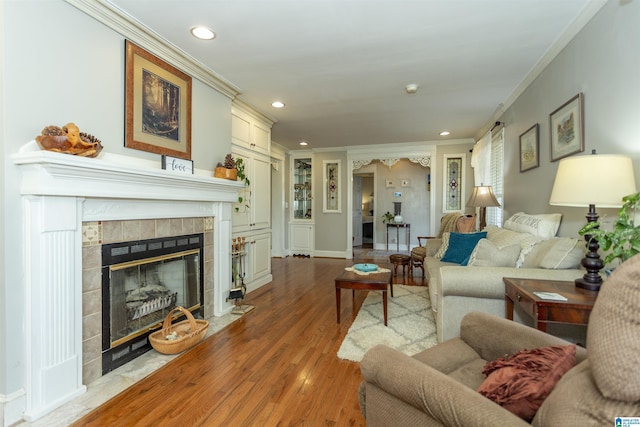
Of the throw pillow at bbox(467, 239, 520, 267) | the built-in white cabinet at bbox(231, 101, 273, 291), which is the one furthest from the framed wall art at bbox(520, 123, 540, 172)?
the built-in white cabinet at bbox(231, 101, 273, 291)

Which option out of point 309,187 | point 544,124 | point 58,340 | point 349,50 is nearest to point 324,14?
point 349,50

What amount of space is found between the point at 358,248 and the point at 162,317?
6299 mm

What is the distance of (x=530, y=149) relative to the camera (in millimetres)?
3146

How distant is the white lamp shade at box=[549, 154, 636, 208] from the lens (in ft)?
5.17

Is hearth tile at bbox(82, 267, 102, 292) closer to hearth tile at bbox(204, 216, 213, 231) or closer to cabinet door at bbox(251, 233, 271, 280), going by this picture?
hearth tile at bbox(204, 216, 213, 231)

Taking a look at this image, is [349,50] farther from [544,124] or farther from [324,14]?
[544,124]

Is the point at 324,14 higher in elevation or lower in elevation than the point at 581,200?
higher

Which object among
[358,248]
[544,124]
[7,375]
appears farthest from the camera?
[358,248]

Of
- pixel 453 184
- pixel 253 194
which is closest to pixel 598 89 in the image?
pixel 253 194

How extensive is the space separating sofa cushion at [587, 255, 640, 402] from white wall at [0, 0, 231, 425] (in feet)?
8.11

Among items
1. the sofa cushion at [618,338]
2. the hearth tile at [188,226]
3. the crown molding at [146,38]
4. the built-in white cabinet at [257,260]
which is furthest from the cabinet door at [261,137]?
the sofa cushion at [618,338]

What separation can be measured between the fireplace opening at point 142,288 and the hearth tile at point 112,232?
0.12ft

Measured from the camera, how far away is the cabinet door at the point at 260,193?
4.26 meters

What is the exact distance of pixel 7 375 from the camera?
Result: 1626 mm
